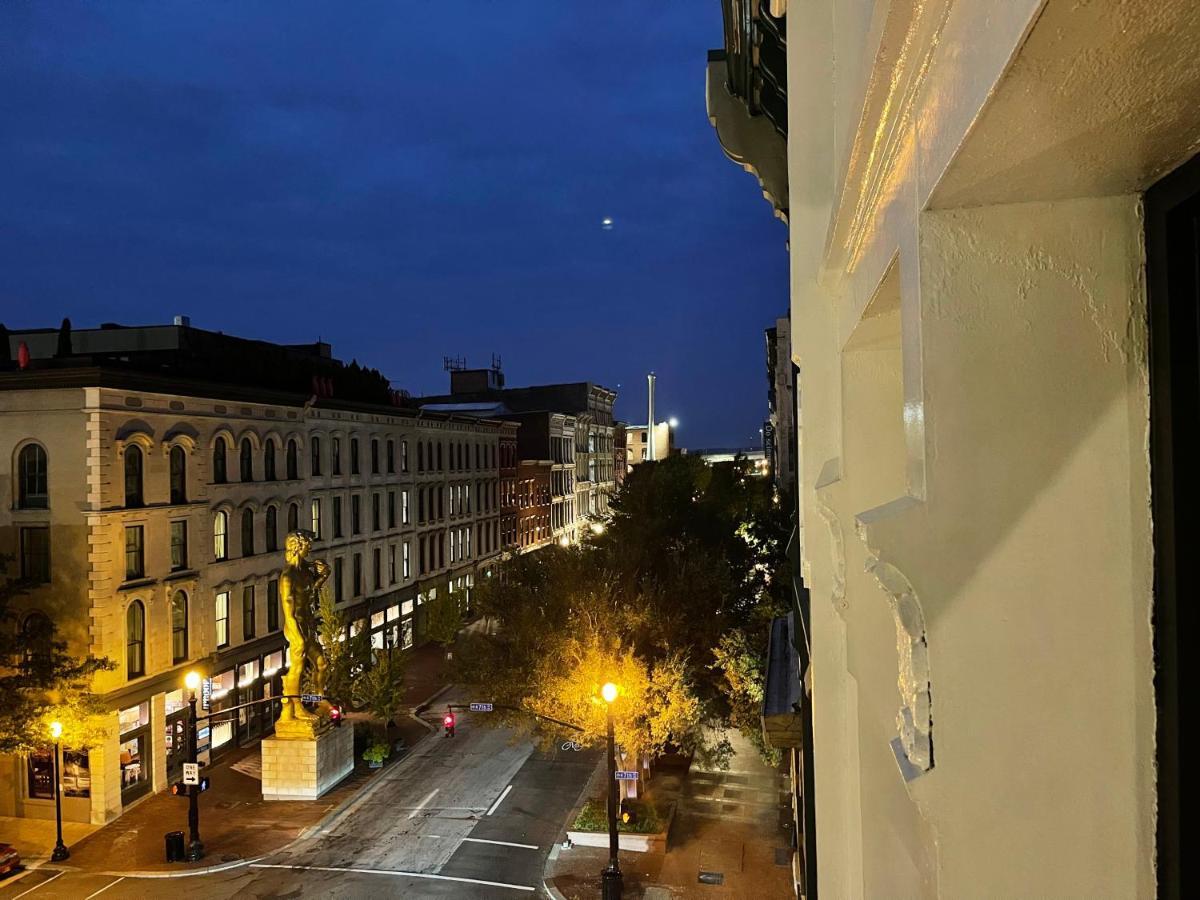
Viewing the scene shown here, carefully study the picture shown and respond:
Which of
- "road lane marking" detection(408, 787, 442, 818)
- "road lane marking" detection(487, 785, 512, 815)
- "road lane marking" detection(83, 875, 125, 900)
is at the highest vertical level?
"road lane marking" detection(83, 875, 125, 900)

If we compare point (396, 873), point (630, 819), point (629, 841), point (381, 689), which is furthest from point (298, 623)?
point (629, 841)

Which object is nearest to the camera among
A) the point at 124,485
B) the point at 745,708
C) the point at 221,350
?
the point at 745,708

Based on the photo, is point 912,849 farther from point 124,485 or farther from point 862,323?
point 124,485

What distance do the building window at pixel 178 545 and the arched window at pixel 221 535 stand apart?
52.0 inches

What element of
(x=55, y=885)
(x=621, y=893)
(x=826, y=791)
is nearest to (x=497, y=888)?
(x=621, y=893)

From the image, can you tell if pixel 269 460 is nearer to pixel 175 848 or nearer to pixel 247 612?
pixel 247 612

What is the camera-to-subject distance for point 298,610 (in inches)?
985

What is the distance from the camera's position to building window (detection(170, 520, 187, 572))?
26970 millimetres

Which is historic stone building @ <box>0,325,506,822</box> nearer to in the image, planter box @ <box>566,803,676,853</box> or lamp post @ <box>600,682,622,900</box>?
planter box @ <box>566,803,676,853</box>

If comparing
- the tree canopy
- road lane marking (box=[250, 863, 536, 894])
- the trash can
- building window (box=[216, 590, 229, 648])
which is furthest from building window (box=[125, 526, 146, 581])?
the tree canopy

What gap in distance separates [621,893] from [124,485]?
18.4 m

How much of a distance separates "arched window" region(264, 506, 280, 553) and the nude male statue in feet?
25.1

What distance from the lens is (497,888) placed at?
19.3m

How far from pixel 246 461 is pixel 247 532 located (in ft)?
8.70
